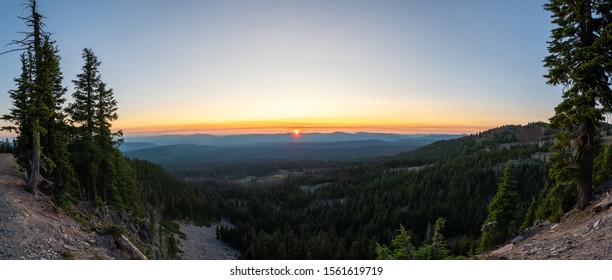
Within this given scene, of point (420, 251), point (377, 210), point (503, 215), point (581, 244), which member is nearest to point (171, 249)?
point (503, 215)

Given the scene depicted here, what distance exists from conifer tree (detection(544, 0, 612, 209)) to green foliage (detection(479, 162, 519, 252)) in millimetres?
9104

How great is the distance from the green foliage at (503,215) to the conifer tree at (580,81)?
9104 millimetres

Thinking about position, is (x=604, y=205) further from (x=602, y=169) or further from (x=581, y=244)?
(x=602, y=169)

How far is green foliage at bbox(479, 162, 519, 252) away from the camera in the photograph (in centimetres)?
2658

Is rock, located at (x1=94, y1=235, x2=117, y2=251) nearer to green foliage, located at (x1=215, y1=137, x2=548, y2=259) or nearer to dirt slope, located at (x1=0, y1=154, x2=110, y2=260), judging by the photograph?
dirt slope, located at (x1=0, y1=154, x2=110, y2=260)

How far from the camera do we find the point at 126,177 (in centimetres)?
3853

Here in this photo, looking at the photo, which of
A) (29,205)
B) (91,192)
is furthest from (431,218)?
(29,205)

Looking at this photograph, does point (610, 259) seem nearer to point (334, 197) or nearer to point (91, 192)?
point (91, 192)

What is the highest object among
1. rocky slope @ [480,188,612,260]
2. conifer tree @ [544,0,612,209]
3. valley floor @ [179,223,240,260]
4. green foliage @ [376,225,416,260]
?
conifer tree @ [544,0,612,209]

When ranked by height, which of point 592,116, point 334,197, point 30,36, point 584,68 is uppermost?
point 30,36

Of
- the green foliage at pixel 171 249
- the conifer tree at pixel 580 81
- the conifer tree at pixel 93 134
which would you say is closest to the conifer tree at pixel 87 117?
the conifer tree at pixel 93 134

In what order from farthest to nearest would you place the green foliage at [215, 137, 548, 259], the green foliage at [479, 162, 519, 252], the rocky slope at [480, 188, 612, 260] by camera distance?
the green foliage at [215, 137, 548, 259] → the green foliage at [479, 162, 519, 252] → the rocky slope at [480, 188, 612, 260]

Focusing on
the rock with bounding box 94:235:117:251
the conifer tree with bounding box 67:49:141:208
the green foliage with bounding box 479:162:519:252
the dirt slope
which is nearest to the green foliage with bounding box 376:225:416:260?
the dirt slope
